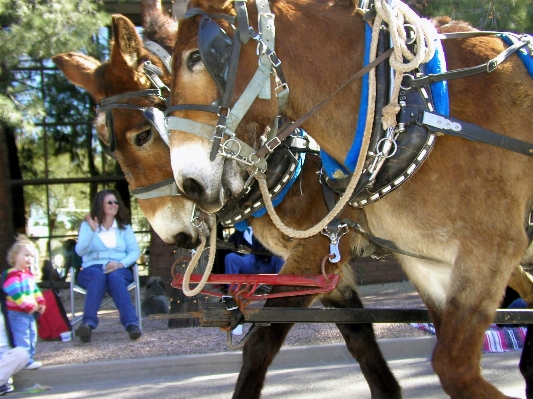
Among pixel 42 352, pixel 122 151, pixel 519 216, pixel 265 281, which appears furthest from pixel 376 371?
pixel 42 352

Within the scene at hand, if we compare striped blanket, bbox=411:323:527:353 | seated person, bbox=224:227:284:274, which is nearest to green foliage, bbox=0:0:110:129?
seated person, bbox=224:227:284:274

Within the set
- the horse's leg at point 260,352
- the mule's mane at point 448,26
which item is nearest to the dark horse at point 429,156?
the mule's mane at point 448,26

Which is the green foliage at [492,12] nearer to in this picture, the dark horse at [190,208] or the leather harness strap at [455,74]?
the dark horse at [190,208]

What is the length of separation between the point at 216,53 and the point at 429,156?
0.94 meters

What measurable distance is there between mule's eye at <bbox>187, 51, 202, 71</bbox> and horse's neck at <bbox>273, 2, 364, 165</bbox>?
33 centimetres

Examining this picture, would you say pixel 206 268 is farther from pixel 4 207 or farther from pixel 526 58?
pixel 4 207

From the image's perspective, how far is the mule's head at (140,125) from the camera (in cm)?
390

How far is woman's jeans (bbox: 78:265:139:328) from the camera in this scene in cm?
696

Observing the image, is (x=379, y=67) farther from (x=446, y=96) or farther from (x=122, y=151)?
(x=122, y=151)

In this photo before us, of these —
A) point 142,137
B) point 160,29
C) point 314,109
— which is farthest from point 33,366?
point 314,109

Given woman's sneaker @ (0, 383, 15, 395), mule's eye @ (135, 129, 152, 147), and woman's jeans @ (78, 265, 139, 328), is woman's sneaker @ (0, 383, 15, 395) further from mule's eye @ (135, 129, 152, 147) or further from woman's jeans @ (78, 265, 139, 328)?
mule's eye @ (135, 129, 152, 147)

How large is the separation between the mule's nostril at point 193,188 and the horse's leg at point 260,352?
1159 millimetres

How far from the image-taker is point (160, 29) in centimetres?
461

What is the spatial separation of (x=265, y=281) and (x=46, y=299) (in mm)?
4445
